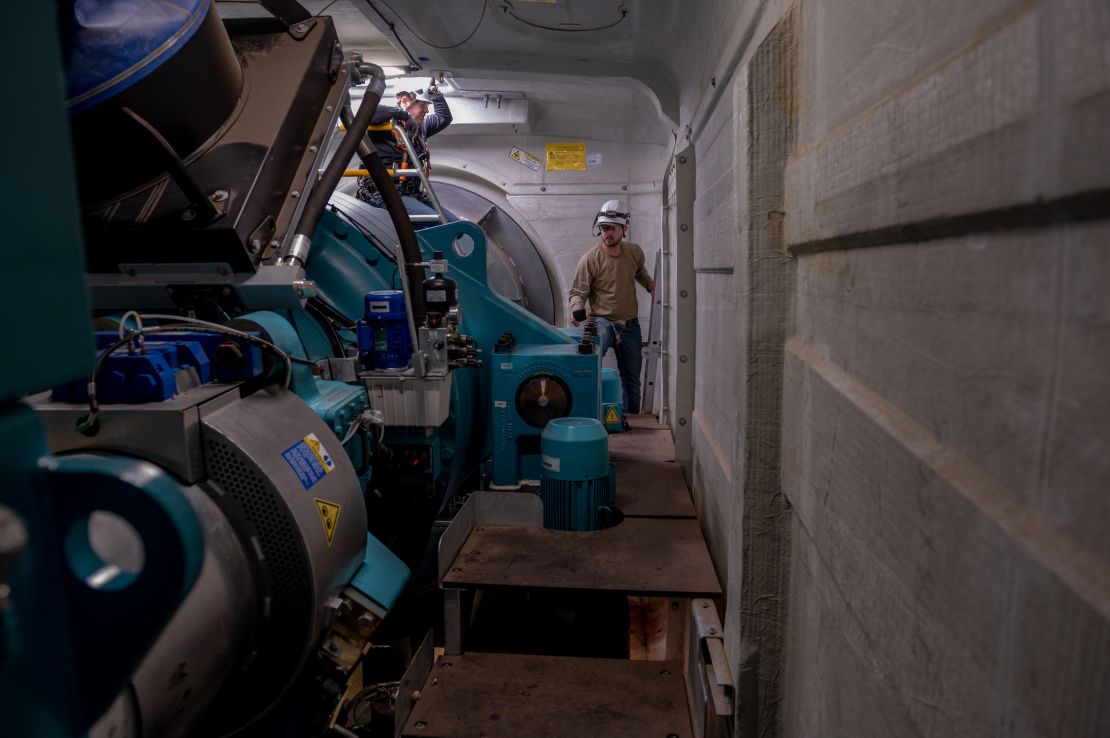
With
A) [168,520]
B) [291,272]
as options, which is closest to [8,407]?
[168,520]

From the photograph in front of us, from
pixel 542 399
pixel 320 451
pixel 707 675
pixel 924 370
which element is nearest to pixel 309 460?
pixel 320 451

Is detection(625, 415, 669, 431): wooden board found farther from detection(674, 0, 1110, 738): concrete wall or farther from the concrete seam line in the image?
the concrete seam line

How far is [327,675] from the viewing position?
1.55 metres

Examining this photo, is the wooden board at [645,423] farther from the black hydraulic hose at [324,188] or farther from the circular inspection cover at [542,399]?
the black hydraulic hose at [324,188]

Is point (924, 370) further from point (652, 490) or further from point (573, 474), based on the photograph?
point (652, 490)

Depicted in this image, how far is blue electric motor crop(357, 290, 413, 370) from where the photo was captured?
2.28 metres

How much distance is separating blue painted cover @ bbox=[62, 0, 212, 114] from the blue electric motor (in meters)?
0.90

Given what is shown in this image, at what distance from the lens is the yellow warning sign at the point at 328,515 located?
1.40 meters

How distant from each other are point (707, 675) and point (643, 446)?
6.93ft

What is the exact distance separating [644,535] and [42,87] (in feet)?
6.95

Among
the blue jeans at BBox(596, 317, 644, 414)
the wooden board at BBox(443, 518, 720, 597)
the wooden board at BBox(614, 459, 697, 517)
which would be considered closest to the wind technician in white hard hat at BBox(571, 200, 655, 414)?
the blue jeans at BBox(596, 317, 644, 414)

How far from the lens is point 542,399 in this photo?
117 inches

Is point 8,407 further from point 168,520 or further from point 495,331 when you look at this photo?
point 495,331

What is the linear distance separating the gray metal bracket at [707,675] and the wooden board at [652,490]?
70cm
